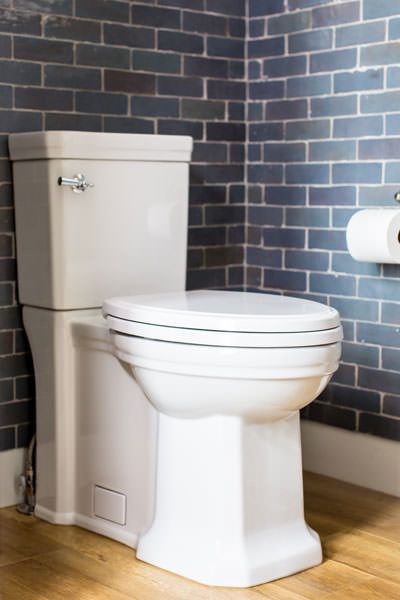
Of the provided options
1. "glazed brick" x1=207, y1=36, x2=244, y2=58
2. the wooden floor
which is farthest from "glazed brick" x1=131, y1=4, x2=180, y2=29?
the wooden floor

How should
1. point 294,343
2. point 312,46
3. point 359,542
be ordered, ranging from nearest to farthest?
point 294,343, point 359,542, point 312,46

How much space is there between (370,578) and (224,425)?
0.47m

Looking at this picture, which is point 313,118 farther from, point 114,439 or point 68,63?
point 114,439

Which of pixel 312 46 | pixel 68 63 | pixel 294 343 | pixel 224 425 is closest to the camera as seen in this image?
pixel 294 343

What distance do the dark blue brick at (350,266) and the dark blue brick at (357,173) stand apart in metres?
0.22

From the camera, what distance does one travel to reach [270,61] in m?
2.85

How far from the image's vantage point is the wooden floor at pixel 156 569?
1.93 metres

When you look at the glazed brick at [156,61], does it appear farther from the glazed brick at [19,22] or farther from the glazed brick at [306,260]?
the glazed brick at [306,260]

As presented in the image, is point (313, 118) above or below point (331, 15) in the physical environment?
below

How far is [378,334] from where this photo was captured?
103 inches

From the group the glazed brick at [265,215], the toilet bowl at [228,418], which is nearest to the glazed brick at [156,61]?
the glazed brick at [265,215]

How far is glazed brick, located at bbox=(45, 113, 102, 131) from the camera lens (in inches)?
97.4

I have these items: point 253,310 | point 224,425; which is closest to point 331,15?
point 253,310

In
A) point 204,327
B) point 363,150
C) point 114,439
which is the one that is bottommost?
point 114,439
